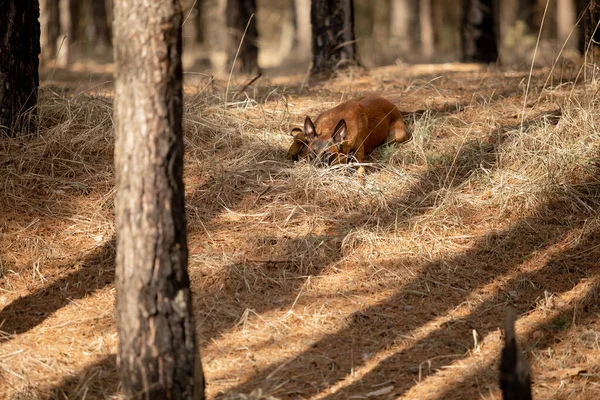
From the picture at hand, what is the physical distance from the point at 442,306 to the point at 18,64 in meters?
4.20

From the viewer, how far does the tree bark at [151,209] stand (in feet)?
11.0

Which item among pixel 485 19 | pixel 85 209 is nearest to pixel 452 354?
pixel 85 209

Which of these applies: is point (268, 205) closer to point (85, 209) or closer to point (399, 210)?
point (399, 210)

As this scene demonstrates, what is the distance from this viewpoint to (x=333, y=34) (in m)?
9.09

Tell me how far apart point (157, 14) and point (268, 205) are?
2833 mm

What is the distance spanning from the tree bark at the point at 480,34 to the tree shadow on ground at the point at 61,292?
25.1 ft

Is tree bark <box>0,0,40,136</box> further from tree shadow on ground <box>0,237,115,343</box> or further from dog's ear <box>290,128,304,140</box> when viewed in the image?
dog's ear <box>290,128,304,140</box>

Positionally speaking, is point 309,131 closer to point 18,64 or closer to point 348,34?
point 18,64

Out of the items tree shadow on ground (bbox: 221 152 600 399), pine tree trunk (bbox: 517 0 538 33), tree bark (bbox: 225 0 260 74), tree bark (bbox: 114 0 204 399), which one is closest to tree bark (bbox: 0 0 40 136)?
tree bark (bbox: 114 0 204 399)

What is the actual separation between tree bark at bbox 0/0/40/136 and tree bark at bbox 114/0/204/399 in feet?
10.5

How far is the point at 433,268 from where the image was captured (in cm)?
544

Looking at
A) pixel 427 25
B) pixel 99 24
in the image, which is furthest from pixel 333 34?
pixel 427 25

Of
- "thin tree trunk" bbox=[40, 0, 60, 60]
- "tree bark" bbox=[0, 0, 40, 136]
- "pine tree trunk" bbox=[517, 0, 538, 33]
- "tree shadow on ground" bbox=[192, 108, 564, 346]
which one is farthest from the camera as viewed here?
"pine tree trunk" bbox=[517, 0, 538, 33]

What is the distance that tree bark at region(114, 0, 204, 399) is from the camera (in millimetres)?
3355
